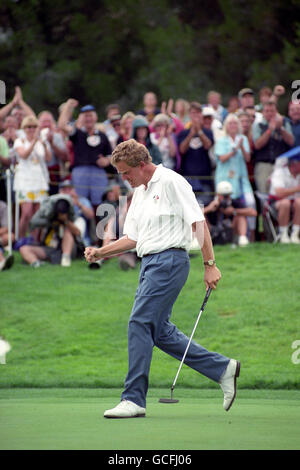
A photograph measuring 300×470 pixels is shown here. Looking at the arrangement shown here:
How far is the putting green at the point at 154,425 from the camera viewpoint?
6035mm

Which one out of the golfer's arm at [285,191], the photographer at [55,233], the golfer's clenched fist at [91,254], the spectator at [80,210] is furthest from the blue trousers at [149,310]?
the golfer's arm at [285,191]

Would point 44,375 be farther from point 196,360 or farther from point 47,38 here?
point 47,38

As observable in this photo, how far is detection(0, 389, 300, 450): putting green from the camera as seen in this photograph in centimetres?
604

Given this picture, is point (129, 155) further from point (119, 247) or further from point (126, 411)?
point (126, 411)

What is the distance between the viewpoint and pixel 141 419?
7.30m

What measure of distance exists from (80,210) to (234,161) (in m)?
2.68

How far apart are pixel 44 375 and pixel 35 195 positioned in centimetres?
539

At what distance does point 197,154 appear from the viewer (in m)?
17.0

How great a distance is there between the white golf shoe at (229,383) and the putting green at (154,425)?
12cm

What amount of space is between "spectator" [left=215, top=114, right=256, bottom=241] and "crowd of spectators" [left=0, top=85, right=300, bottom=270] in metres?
0.02

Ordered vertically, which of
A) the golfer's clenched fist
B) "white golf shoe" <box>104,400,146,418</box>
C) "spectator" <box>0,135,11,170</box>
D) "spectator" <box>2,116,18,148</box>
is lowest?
"white golf shoe" <box>104,400,146,418</box>

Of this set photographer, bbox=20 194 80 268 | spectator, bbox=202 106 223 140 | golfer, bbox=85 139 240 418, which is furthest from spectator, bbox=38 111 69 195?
golfer, bbox=85 139 240 418

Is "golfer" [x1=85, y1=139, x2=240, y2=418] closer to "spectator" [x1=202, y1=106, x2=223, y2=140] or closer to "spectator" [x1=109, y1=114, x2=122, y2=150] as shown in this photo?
"spectator" [x1=109, y1=114, x2=122, y2=150]
